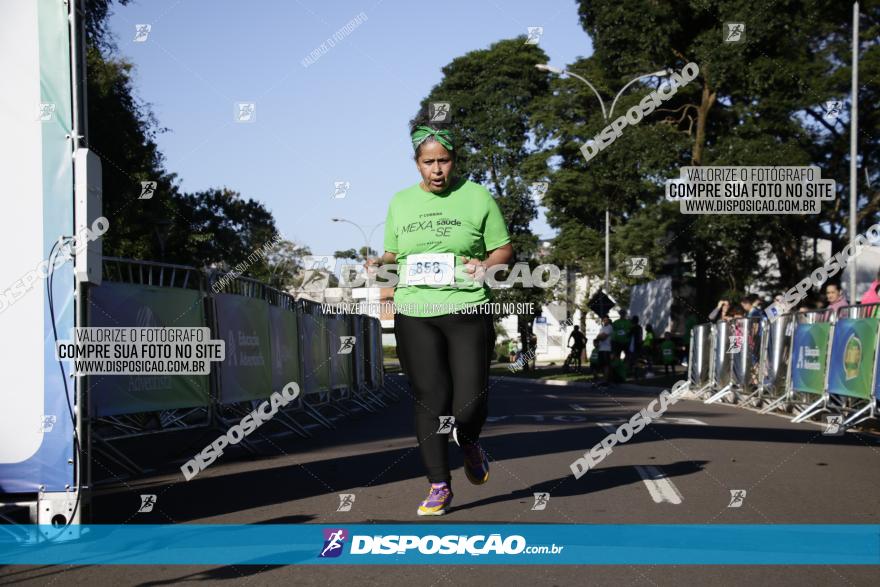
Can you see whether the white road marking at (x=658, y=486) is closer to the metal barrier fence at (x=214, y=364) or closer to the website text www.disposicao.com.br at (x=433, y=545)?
the website text www.disposicao.com.br at (x=433, y=545)

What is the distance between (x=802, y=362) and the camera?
48.0 ft

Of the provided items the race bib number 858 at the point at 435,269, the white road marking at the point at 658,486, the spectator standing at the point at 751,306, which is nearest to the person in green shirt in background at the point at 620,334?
the spectator standing at the point at 751,306

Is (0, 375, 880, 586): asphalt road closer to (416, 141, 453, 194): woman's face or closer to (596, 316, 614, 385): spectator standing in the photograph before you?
(416, 141, 453, 194): woman's face

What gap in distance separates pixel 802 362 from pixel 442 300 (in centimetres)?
1028

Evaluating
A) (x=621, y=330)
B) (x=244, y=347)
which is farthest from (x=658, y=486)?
(x=621, y=330)

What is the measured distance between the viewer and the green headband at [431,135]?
598 cm

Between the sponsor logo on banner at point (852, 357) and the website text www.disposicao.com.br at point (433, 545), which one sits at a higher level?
the sponsor logo on banner at point (852, 357)

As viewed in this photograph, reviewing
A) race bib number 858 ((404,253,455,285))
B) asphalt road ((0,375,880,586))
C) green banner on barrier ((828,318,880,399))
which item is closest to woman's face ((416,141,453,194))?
race bib number 858 ((404,253,455,285))

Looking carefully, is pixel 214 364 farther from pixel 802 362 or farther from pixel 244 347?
pixel 802 362

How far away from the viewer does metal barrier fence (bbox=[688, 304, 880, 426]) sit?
11.9m

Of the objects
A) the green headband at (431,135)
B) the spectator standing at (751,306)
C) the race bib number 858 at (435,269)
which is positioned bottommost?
the spectator standing at (751,306)

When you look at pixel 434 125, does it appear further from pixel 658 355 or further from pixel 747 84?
pixel 658 355

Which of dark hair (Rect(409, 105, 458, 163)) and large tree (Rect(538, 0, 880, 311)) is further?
large tree (Rect(538, 0, 880, 311))

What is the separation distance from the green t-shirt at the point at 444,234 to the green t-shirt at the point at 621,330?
1989 centimetres
